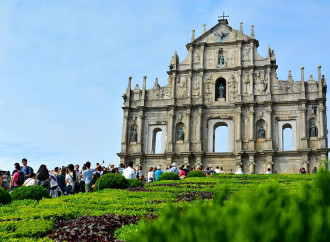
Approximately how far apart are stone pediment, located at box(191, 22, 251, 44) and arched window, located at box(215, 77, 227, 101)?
3.59m

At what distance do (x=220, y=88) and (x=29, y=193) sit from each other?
81.1 feet

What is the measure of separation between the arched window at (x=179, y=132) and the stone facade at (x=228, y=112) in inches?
3.4

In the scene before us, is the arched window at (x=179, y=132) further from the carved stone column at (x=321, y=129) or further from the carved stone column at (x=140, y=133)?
the carved stone column at (x=321, y=129)

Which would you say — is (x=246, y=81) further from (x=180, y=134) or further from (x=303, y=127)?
(x=180, y=134)

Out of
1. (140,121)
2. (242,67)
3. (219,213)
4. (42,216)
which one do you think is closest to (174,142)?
(140,121)

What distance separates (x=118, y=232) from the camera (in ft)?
22.8

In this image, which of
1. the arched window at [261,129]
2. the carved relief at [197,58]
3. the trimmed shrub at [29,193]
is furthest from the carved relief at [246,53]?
the trimmed shrub at [29,193]

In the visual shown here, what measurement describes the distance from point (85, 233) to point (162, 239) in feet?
17.2

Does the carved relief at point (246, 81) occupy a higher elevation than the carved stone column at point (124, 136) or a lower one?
higher

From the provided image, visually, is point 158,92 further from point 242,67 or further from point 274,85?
point 274,85

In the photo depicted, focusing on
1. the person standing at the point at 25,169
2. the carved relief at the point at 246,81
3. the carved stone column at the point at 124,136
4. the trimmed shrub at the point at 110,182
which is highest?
the carved relief at the point at 246,81

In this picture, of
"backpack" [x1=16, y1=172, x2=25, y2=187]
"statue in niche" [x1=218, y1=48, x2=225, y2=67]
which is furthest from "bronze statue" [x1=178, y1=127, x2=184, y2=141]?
"backpack" [x1=16, y1=172, x2=25, y2=187]

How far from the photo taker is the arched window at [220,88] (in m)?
35.1

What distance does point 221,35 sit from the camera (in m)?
36.2
